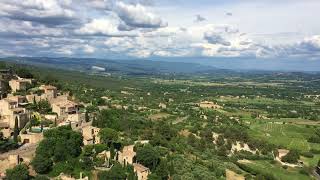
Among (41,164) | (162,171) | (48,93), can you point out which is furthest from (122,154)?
(48,93)

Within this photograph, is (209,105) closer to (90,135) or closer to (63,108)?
(63,108)

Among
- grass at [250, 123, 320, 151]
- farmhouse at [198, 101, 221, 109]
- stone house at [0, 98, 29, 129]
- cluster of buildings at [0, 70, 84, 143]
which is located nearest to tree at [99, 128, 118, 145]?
cluster of buildings at [0, 70, 84, 143]

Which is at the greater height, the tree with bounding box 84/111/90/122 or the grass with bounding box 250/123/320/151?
the tree with bounding box 84/111/90/122

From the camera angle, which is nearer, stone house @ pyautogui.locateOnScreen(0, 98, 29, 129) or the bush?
stone house @ pyautogui.locateOnScreen(0, 98, 29, 129)

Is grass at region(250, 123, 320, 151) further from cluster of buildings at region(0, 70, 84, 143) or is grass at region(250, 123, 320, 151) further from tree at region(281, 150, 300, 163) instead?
cluster of buildings at region(0, 70, 84, 143)

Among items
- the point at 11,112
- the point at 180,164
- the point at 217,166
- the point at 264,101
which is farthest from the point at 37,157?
the point at 264,101

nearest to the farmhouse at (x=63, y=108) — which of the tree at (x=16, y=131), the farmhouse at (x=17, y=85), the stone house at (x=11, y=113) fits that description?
the stone house at (x=11, y=113)

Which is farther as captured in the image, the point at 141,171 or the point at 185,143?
the point at 185,143

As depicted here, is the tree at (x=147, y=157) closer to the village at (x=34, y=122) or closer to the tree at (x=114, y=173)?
the village at (x=34, y=122)
